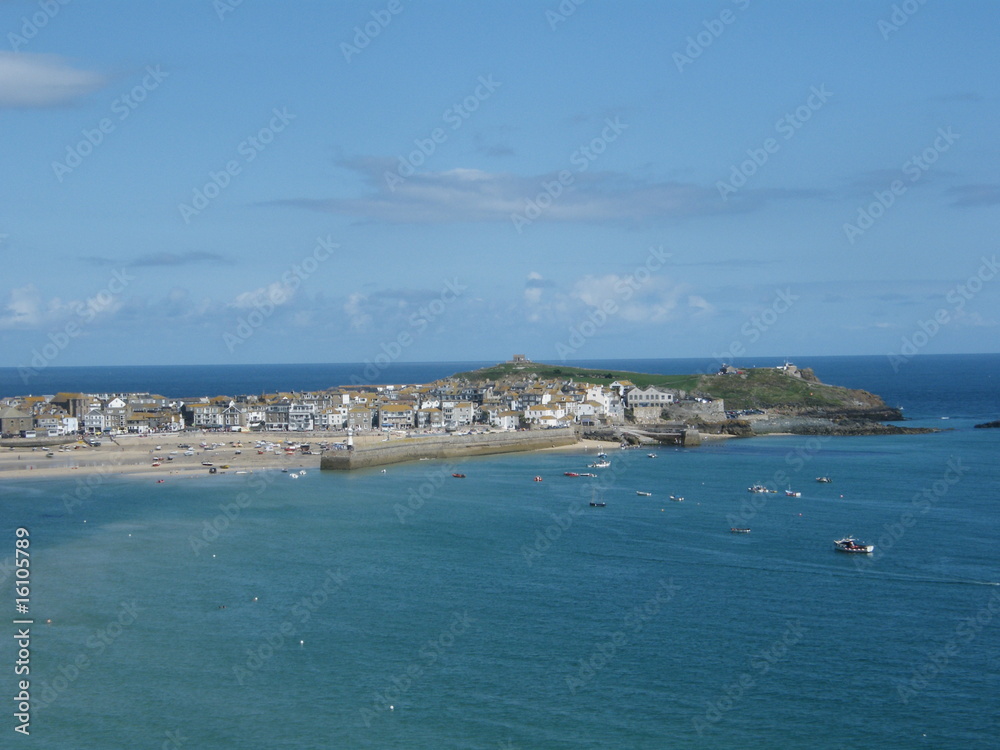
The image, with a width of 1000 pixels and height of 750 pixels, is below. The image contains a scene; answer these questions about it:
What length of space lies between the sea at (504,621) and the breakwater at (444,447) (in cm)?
1117

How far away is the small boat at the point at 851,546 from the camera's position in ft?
121

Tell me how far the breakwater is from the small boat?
32.7 m

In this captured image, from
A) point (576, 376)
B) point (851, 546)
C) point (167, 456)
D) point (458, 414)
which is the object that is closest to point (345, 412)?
point (458, 414)

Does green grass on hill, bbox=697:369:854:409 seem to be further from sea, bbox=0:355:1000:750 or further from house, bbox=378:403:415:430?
sea, bbox=0:355:1000:750

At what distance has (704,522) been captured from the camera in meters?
42.6

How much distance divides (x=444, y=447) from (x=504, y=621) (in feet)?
139

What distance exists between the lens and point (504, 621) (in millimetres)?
28484

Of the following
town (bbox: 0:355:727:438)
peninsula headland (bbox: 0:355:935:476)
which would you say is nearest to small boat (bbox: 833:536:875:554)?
peninsula headland (bbox: 0:355:935:476)

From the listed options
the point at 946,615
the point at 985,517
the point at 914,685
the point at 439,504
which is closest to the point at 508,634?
the point at 914,685

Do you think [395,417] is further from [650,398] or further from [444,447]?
[650,398]

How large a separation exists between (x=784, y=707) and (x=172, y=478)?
4271 cm

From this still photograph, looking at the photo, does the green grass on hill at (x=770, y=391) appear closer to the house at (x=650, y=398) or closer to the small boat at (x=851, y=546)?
the house at (x=650, y=398)

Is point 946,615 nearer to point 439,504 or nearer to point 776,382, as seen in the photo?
point 439,504

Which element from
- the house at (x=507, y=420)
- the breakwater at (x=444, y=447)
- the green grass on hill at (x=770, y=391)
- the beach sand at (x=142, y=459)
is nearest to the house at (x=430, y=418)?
the house at (x=507, y=420)
